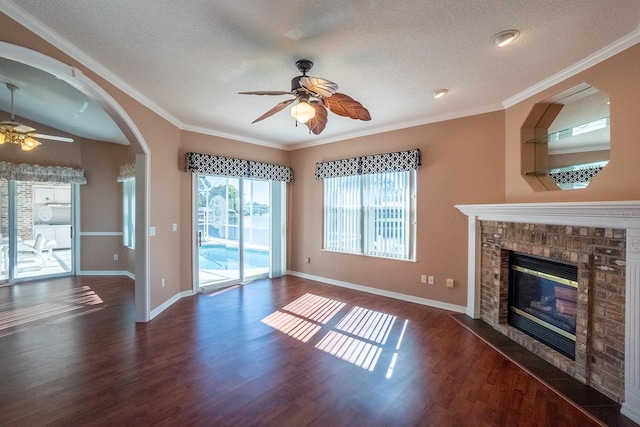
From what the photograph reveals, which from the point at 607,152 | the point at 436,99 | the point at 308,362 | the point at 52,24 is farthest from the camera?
the point at 436,99

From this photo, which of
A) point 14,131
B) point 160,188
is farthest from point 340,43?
point 14,131

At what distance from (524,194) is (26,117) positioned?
831 centimetres

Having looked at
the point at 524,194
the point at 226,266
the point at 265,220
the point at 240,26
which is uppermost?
the point at 240,26

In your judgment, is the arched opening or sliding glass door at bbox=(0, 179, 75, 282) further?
sliding glass door at bbox=(0, 179, 75, 282)

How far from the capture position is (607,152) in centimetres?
248

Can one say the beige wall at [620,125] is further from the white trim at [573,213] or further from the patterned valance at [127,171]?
the patterned valance at [127,171]

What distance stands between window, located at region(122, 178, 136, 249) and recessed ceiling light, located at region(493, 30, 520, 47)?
650 cm

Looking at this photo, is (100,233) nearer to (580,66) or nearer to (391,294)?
(391,294)

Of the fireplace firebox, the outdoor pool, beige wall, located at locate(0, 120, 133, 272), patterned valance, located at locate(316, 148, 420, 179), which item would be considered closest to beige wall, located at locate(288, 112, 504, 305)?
patterned valance, located at locate(316, 148, 420, 179)

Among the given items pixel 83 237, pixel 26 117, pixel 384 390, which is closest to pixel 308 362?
pixel 384 390

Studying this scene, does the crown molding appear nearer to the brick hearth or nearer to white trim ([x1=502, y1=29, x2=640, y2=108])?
white trim ([x1=502, y1=29, x2=640, y2=108])

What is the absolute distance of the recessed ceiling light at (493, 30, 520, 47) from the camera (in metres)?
2.13

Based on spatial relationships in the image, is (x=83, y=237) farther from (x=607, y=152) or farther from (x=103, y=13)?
(x=607, y=152)

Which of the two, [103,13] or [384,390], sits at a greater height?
[103,13]
